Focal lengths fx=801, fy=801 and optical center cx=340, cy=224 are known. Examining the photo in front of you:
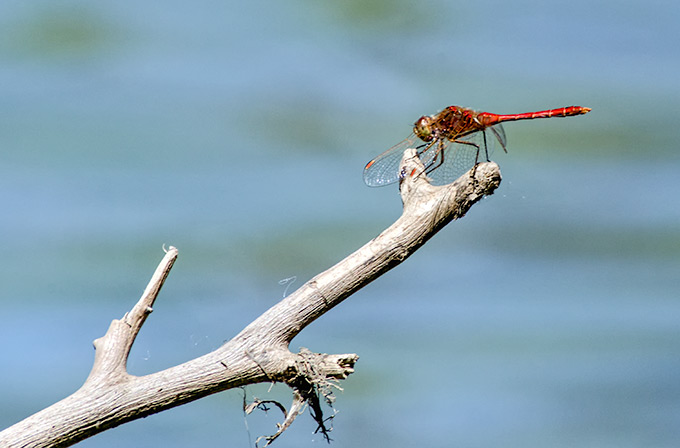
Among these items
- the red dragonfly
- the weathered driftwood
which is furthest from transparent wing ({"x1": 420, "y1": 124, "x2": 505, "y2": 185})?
the weathered driftwood

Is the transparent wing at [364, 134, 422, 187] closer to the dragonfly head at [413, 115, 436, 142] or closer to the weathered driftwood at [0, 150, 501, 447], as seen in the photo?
the dragonfly head at [413, 115, 436, 142]

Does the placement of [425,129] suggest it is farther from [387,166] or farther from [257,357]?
[257,357]

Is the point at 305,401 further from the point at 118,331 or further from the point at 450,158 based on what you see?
the point at 450,158

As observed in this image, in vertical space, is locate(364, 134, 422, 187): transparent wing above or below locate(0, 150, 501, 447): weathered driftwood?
above


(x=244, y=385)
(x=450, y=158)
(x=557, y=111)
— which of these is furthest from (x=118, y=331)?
(x=557, y=111)

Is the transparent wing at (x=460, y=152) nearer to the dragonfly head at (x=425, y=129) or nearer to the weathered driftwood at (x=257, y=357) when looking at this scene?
the dragonfly head at (x=425, y=129)
